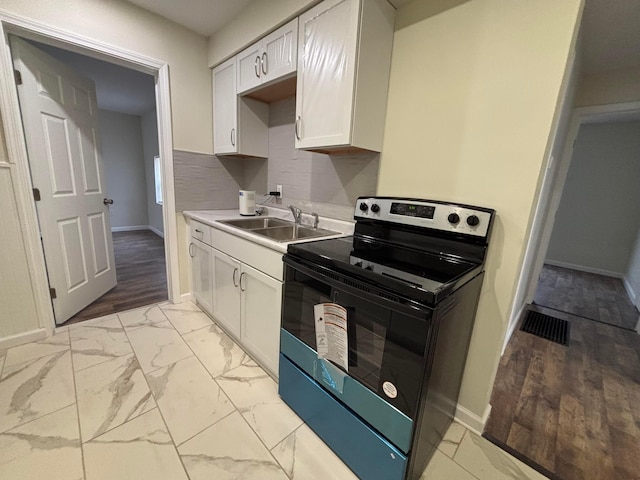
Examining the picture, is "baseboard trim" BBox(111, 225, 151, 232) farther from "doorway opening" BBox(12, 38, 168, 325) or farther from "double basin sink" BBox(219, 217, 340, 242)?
"double basin sink" BBox(219, 217, 340, 242)

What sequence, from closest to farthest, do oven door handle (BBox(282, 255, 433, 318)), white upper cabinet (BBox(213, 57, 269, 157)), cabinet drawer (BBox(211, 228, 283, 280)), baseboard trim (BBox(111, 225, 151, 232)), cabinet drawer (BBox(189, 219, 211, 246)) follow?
oven door handle (BBox(282, 255, 433, 318)), cabinet drawer (BBox(211, 228, 283, 280)), cabinet drawer (BBox(189, 219, 211, 246)), white upper cabinet (BBox(213, 57, 269, 157)), baseboard trim (BBox(111, 225, 151, 232))

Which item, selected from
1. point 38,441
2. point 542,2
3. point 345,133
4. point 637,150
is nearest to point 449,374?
point 345,133

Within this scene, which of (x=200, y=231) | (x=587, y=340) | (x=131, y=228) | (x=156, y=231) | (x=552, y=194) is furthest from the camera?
(x=131, y=228)

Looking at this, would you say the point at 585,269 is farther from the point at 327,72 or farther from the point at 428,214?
the point at 327,72

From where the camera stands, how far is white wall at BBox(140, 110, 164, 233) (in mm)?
5168

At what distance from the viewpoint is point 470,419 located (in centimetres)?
143

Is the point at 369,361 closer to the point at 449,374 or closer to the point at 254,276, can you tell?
the point at 449,374

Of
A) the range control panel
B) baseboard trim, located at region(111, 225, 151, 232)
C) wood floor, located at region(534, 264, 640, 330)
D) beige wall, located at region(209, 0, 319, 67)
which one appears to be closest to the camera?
the range control panel

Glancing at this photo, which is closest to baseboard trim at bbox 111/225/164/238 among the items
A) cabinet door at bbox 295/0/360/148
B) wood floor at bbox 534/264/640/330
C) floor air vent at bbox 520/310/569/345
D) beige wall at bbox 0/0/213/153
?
beige wall at bbox 0/0/213/153

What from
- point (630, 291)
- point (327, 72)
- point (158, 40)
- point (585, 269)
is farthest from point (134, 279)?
point (585, 269)

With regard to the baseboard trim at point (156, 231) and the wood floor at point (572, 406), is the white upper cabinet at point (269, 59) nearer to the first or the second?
the wood floor at point (572, 406)

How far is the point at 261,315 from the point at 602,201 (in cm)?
563

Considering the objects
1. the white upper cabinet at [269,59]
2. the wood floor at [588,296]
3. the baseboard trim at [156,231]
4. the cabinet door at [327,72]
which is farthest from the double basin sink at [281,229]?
the baseboard trim at [156,231]

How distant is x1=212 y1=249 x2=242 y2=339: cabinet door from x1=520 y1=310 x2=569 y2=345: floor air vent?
2548 mm
